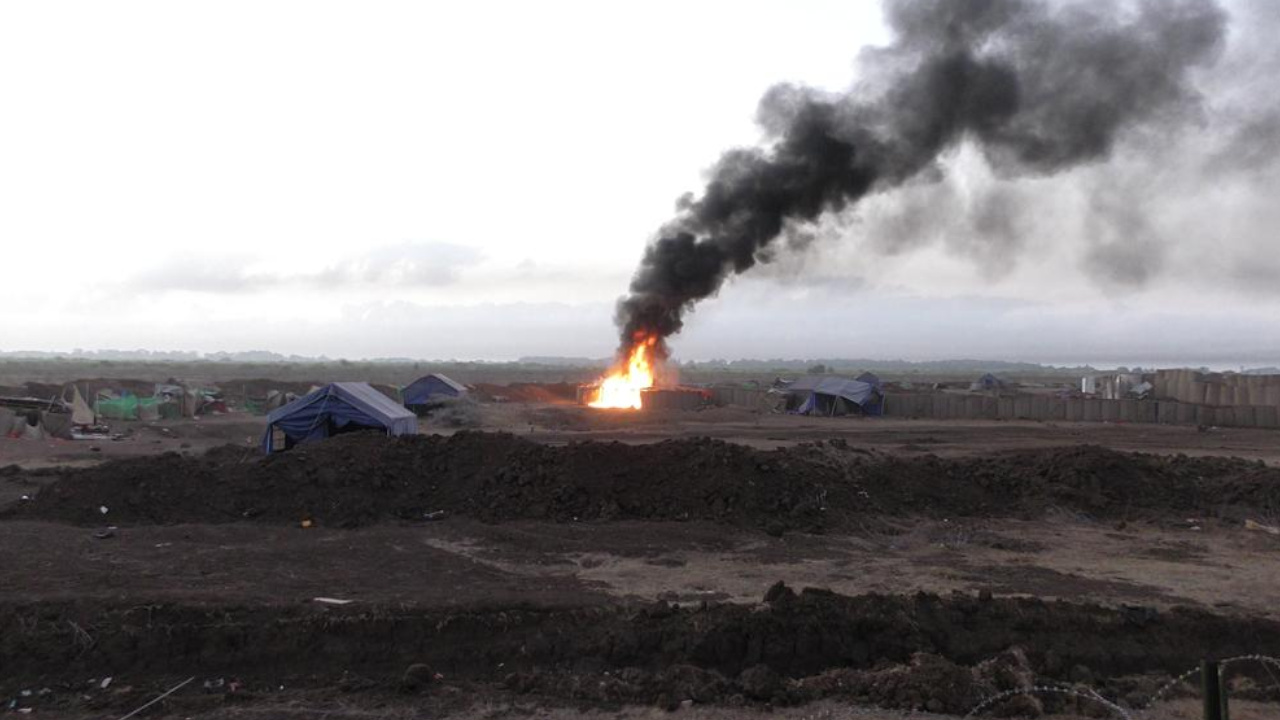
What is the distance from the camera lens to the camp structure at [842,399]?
4419 centimetres

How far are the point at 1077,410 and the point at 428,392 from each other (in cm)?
3316

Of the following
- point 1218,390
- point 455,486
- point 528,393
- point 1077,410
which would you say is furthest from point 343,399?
point 1218,390

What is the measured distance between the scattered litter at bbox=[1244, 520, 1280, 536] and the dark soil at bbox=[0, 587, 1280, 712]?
22.9ft

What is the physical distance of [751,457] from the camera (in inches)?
634

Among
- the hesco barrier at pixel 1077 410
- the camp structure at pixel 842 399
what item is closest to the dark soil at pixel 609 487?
the hesco barrier at pixel 1077 410

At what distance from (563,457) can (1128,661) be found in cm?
1007

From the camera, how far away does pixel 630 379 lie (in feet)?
161

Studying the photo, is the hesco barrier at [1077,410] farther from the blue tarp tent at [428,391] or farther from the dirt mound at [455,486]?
the dirt mound at [455,486]

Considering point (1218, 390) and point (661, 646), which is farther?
point (1218, 390)

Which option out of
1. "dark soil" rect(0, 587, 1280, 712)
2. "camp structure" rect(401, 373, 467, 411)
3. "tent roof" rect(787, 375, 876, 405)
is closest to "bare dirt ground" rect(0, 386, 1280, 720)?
"dark soil" rect(0, 587, 1280, 712)

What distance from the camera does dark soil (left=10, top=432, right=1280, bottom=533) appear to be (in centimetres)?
1430

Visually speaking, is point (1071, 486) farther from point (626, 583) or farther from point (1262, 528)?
point (626, 583)

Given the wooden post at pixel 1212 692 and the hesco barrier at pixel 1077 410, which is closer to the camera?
the wooden post at pixel 1212 692

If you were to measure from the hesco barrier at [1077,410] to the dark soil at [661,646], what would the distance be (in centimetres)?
3598
